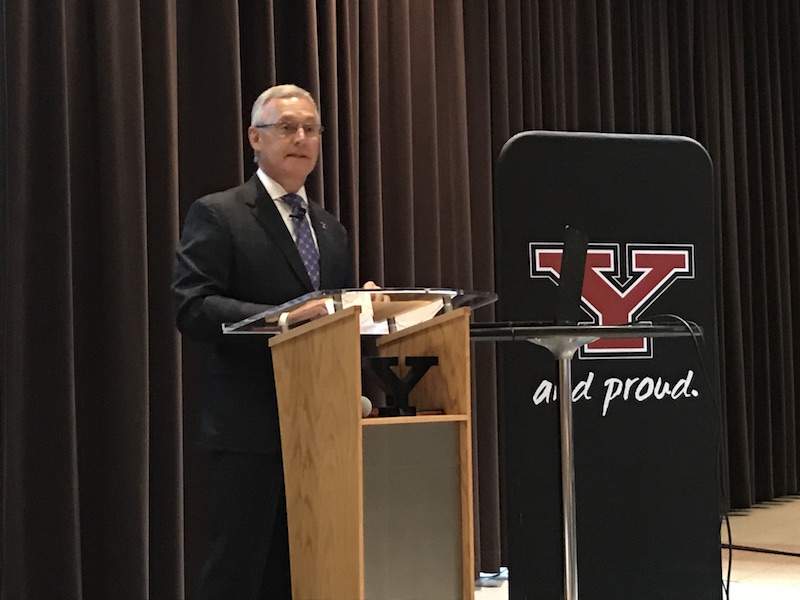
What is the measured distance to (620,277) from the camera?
2.87m

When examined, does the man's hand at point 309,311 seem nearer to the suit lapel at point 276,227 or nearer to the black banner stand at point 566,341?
the black banner stand at point 566,341

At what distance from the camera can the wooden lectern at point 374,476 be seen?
6.37ft

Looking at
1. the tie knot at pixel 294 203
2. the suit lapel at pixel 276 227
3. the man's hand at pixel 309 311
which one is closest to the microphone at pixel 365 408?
the man's hand at pixel 309 311

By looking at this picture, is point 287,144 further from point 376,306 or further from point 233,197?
point 376,306

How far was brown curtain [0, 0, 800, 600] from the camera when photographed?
10.2 ft

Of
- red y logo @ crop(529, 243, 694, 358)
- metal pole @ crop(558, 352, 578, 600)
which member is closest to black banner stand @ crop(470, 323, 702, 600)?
metal pole @ crop(558, 352, 578, 600)

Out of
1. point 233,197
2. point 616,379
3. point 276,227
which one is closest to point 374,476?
point 276,227

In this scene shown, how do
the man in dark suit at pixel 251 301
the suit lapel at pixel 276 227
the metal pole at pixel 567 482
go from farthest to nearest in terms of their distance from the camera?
the suit lapel at pixel 276 227 → the man in dark suit at pixel 251 301 → the metal pole at pixel 567 482

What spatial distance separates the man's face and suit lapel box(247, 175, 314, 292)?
0.23 ft

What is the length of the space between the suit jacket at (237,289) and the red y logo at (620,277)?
704mm

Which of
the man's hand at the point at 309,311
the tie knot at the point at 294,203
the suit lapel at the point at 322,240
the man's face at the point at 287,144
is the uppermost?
the man's face at the point at 287,144

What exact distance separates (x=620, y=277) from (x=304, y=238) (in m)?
0.88

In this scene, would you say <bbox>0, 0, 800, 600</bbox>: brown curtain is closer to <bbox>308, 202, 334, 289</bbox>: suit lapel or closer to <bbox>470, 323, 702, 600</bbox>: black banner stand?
<bbox>308, 202, 334, 289</bbox>: suit lapel

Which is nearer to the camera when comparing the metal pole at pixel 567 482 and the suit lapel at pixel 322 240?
the metal pole at pixel 567 482
